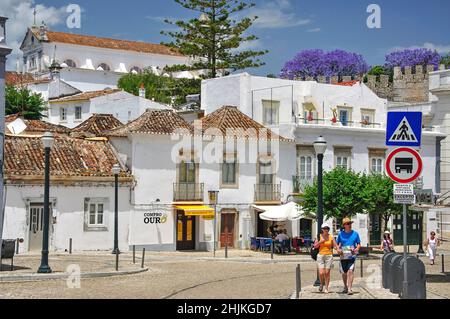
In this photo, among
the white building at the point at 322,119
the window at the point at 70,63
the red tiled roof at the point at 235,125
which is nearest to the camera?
the red tiled roof at the point at 235,125

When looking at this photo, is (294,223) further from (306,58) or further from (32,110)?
(306,58)

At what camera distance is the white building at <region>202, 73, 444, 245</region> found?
39594mm

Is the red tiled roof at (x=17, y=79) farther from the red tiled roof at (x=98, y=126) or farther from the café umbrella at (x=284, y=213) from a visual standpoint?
the café umbrella at (x=284, y=213)

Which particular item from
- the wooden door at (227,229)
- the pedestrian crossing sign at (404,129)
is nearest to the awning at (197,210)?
the wooden door at (227,229)

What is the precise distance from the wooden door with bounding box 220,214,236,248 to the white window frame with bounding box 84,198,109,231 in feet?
19.4

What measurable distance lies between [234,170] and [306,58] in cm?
6365

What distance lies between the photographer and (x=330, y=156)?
40.0m

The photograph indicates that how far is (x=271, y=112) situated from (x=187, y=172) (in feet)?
25.5

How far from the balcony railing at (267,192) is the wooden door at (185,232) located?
3659 millimetres

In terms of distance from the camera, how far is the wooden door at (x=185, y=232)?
35938mm

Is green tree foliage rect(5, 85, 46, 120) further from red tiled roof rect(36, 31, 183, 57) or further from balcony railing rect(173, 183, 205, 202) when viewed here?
red tiled roof rect(36, 31, 183, 57)

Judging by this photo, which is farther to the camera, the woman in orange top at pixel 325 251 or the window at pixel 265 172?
the window at pixel 265 172

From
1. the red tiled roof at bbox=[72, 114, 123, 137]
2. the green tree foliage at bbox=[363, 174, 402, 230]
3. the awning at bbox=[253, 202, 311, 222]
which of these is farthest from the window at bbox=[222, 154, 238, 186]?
the green tree foliage at bbox=[363, 174, 402, 230]

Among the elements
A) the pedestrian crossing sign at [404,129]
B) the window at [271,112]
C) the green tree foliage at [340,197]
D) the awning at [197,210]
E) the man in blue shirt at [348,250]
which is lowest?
the man in blue shirt at [348,250]
